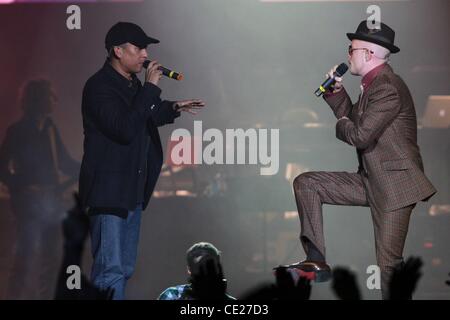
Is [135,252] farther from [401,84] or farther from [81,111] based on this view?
[401,84]

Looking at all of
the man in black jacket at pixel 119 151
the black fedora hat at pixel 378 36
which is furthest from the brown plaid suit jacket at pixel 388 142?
the man in black jacket at pixel 119 151

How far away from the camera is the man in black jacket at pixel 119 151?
475 cm

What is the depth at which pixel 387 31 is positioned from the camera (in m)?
4.66

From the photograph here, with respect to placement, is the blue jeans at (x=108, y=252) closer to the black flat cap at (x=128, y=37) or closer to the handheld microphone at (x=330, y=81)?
the black flat cap at (x=128, y=37)

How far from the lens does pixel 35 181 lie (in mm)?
5512

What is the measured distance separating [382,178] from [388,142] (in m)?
0.18

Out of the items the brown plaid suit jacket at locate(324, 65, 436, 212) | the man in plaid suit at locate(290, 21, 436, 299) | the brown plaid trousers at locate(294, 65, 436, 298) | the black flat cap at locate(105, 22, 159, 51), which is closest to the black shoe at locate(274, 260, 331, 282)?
the man in plaid suit at locate(290, 21, 436, 299)

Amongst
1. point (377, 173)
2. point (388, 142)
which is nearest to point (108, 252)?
point (377, 173)

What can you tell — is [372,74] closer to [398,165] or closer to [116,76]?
[398,165]

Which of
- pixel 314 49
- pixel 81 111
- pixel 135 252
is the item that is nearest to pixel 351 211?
pixel 314 49

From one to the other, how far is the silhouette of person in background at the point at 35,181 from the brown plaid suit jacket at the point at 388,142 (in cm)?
189

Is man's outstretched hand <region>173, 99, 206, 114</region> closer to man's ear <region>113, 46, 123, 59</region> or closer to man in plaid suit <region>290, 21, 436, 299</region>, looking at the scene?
man's ear <region>113, 46, 123, 59</region>
